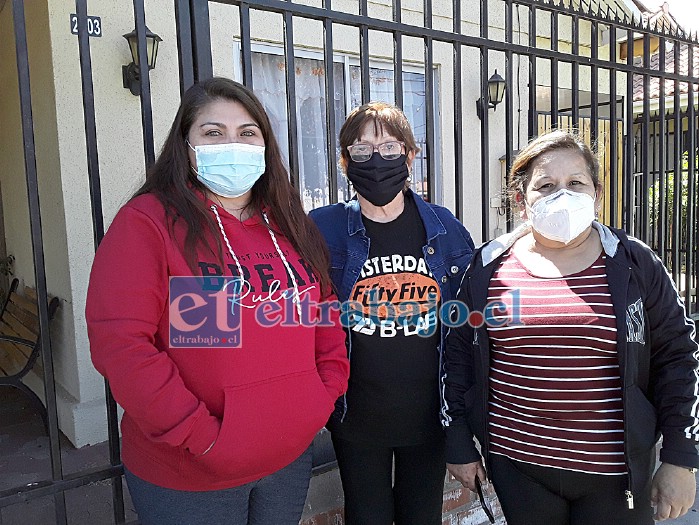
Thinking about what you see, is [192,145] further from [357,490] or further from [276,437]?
[357,490]

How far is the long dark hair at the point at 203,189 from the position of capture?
5.47 feet

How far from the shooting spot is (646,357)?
187 centimetres

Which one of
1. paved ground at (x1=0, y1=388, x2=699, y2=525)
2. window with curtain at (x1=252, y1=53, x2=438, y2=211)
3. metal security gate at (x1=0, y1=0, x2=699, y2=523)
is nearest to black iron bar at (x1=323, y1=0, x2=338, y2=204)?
metal security gate at (x1=0, y1=0, x2=699, y2=523)

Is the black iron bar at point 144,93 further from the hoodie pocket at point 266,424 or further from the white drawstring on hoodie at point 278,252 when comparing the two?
the hoodie pocket at point 266,424

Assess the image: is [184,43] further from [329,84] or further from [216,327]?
[216,327]

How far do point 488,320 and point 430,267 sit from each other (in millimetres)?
327

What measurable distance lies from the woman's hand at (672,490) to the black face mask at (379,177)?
1296 mm

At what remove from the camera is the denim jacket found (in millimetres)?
2152

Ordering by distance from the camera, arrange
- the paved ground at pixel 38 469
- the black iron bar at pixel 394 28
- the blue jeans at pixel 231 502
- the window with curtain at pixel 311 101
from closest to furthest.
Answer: the blue jeans at pixel 231 502
the black iron bar at pixel 394 28
the paved ground at pixel 38 469
the window with curtain at pixel 311 101

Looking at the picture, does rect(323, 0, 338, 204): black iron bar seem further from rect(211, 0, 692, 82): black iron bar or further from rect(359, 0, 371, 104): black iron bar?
rect(359, 0, 371, 104): black iron bar

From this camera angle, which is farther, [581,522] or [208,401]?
[581,522]

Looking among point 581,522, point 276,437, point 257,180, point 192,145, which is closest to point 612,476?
point 581,522

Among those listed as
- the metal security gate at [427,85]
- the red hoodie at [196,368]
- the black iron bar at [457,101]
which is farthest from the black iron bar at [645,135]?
the red hoodie at [196,368]

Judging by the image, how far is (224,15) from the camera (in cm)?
448
